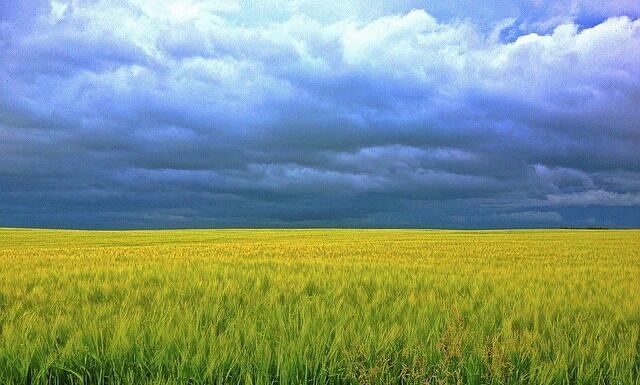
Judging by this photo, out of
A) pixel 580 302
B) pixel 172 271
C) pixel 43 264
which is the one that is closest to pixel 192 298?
pixel 172 271

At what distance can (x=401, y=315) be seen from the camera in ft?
16.2

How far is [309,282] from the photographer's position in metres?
7.89

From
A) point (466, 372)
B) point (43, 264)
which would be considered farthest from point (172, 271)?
point (466, 372)

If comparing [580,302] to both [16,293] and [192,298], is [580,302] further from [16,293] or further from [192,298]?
[16,293]

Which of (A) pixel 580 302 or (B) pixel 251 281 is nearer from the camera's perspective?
(A) pixel 580 302

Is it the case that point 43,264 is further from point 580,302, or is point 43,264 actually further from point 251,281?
point 580,302

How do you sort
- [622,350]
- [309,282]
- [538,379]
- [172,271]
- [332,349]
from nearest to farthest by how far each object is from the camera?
1. [538,379]
2. [332,349]
3. [622,350]
4. [309,282]
5. [172,271]

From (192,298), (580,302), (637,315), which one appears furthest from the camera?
(192,298)

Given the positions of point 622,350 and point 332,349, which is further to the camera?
point 622,350

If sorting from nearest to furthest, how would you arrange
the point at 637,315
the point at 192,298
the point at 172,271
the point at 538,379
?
the point at 538,379
the point at 637,315
the point at 192,298
the point at 172,271

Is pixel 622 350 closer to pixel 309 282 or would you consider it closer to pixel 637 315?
pixel 637 315

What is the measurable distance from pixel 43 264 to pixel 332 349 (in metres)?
11.5

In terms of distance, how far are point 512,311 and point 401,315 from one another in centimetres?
120

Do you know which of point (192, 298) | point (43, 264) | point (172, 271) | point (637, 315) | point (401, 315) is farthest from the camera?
point (43, 264)
